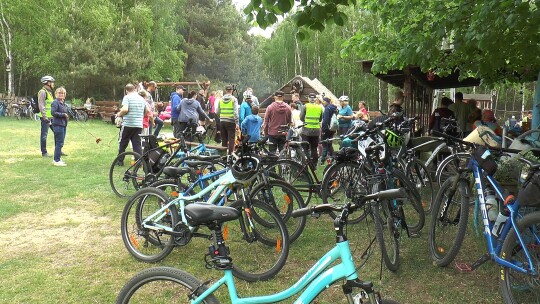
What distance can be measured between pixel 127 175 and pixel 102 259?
95.3 inches

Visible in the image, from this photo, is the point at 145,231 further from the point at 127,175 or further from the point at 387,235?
the point at 127,175

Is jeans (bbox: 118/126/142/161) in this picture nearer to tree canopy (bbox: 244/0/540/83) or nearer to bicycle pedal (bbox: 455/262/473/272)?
tree canopy (bbox: 244/0/540/83)

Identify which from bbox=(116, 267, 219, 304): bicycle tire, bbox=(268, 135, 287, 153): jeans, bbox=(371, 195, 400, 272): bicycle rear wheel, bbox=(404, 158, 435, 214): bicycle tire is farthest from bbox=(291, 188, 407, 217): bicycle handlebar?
bbox=(268, 135, 287, 153): jeans

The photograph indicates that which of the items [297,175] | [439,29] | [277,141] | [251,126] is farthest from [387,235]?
[251,126]

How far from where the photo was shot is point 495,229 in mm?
3299

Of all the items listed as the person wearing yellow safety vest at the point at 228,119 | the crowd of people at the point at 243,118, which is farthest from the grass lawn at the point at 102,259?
the person wearing yellow safety vest at the point at 228,119

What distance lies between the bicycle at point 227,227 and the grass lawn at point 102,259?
15cm

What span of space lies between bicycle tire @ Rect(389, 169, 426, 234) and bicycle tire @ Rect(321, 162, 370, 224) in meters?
0.38

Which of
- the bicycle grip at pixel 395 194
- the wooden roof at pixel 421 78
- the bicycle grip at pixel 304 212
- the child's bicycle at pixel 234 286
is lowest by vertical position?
the child's bicycle at pixel 234 286

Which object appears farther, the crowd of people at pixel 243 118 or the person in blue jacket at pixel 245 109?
the person in blue jacket at pixel 245 109

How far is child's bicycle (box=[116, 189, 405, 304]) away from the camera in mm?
2078

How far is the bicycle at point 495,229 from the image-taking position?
295cm

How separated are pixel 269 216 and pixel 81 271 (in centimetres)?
175

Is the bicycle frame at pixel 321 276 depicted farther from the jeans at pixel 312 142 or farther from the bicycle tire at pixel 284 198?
the jeans at pixel 312 142
